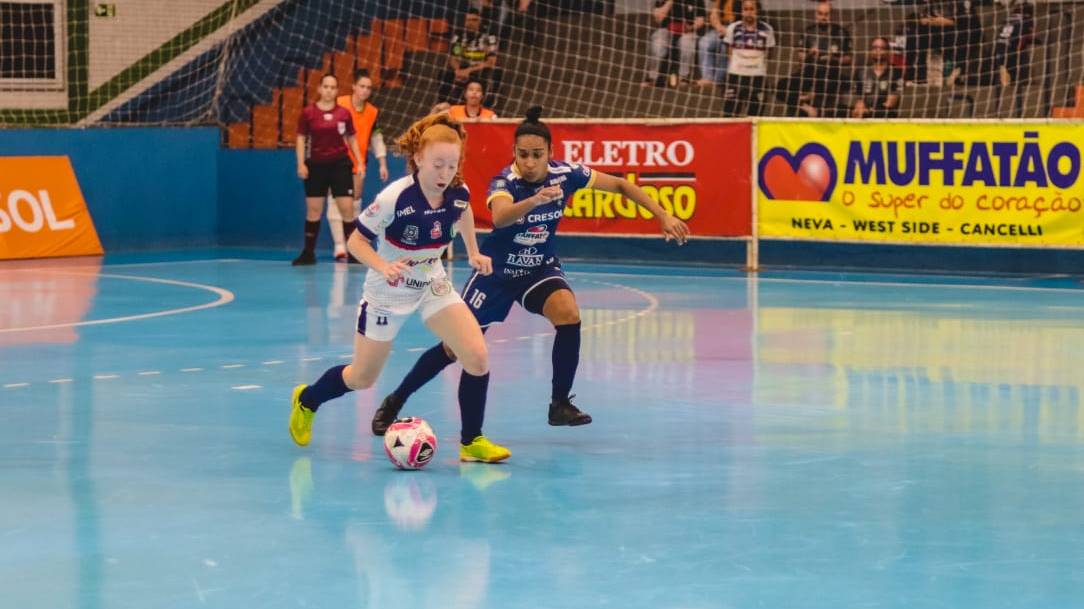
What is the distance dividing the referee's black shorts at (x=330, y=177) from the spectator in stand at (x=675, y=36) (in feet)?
17.7

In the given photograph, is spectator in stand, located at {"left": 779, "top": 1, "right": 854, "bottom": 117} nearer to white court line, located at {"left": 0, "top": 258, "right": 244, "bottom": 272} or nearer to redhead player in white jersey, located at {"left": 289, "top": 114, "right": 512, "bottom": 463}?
white court line, located at {"left": 0, "top": 258, "right": 244, "bottom": 272}

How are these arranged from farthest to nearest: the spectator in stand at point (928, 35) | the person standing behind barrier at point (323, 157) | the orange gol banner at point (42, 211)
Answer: the spectator in stand at point (928, 35), the orange gol banner at point (42, 211), the person standing behind barrier at point (323, 157)

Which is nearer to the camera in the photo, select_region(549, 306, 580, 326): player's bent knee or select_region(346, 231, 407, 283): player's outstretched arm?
select_region(346, 231, 407, 283): player's outstretched arm

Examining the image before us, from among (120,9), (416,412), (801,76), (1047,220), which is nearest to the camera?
(416,412)

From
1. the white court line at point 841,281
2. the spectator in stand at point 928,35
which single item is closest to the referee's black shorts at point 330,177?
the white court line at point 841,281

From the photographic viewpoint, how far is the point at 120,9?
28688mm

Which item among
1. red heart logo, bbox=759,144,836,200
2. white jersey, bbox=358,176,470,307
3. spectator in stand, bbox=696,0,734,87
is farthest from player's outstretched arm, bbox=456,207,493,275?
spectator in stand, bbox=696,0,734,87

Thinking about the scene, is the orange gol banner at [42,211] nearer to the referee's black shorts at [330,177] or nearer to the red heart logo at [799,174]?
the referee's black shorts at [330,177]

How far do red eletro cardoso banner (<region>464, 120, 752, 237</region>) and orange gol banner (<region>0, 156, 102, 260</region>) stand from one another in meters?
5.12

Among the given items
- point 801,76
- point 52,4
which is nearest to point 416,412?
point 801,76

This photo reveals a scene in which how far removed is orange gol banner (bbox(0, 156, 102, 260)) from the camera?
21609 mm

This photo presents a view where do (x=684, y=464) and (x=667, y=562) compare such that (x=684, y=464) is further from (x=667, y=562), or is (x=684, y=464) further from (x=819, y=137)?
(x=819, y=137)

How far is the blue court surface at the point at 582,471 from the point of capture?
20.9ft

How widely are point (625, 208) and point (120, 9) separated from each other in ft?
37.8
